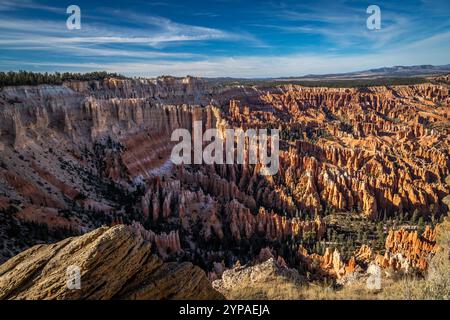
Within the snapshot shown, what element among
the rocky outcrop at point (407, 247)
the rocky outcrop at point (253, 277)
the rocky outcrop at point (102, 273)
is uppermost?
the rocky outcrop at point (102, 273)

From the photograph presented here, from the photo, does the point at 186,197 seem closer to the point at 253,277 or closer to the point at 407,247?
the point at 407,247

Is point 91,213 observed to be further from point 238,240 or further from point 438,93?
point 438,93

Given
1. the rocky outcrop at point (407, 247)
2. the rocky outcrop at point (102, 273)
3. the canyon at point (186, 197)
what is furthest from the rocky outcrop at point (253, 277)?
the rocky outcrop at point (407, 247)

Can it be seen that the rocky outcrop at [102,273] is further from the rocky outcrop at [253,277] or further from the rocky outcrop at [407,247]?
the rocky outcrop at [407,247]

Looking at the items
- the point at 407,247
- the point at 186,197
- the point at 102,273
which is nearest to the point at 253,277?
the point at 102,273

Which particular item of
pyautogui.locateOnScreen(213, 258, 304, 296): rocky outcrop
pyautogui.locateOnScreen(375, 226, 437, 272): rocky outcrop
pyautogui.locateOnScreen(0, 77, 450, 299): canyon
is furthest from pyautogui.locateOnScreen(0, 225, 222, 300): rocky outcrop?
pyautogui.locateOnScreen(375, 226, 437, 272): rocky outcrop

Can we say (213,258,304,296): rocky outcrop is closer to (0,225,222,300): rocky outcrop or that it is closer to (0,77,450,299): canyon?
(0,77,450,299): canyon
